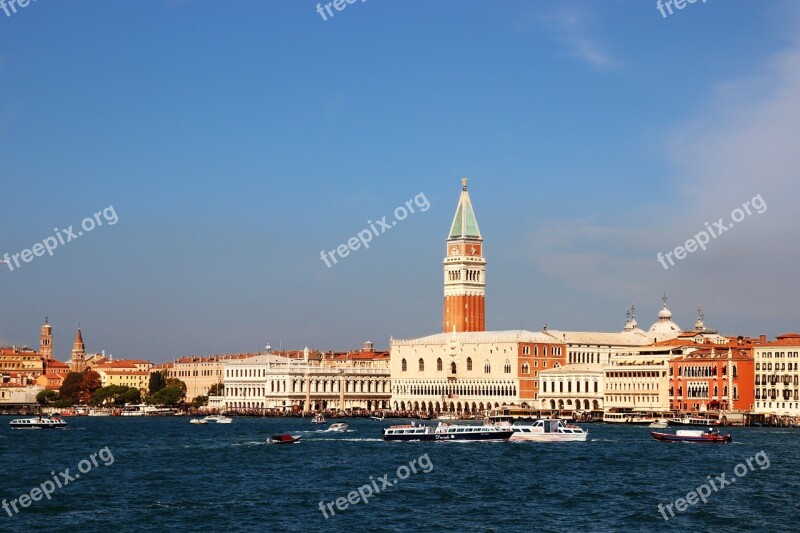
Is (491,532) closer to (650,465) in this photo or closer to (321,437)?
(650,465)

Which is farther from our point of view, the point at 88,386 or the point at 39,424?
the point at 88,386

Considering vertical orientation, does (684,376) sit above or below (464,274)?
below

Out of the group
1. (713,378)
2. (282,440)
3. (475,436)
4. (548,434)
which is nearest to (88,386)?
(713,378)

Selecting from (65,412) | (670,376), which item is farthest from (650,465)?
(65,412)

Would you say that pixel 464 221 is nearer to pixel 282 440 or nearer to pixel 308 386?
pixel 308 386

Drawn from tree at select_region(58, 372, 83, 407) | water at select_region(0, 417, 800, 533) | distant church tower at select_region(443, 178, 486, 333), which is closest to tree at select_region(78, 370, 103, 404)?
tree at select_region(58, 372, 83, 407)

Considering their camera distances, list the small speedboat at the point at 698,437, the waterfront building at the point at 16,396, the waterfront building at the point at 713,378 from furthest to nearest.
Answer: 1. the waterfront building at the point at 16,396
2. the waterfront building at the point at 713,378
3. the small speedboat at the point at 698,437

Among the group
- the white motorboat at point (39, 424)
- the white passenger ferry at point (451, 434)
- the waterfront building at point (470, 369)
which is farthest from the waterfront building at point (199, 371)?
the white passenger ferry at point (451, 434)

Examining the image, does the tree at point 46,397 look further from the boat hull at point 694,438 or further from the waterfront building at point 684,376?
the boat hull at point 694,438
